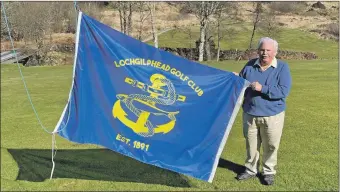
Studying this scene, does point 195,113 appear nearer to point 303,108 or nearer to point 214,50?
point 303,108

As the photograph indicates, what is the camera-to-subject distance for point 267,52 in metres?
5.32

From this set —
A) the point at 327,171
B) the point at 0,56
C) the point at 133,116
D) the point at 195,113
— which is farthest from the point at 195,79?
the point at 0,56

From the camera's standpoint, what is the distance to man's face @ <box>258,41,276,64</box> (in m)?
5.29

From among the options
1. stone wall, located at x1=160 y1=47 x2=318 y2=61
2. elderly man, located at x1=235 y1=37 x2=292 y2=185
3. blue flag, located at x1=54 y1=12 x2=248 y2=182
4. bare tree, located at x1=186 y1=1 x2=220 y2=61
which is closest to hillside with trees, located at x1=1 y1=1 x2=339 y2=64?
bare tree, located at x1=186 y1=1 x2=220 y2=61

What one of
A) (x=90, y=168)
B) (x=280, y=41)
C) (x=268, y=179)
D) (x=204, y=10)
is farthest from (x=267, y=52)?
(x=280, y=41)

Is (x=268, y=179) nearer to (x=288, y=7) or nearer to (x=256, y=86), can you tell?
(x=256, y=86)

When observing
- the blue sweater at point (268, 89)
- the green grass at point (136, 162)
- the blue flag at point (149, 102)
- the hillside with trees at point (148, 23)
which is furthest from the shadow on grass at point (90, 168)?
the hillside with trees at point (148, 23)

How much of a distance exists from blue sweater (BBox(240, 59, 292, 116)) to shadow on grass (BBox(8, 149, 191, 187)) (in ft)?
5.08

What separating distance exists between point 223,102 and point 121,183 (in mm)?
1964

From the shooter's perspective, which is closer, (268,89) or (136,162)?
(268,89)

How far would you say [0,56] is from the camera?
3300 cm

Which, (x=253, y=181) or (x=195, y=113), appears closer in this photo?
(x=195, y=113)

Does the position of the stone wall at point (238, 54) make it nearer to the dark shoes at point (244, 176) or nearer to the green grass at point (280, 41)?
the green grass at point (280, 41)

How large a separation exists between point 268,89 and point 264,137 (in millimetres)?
791
